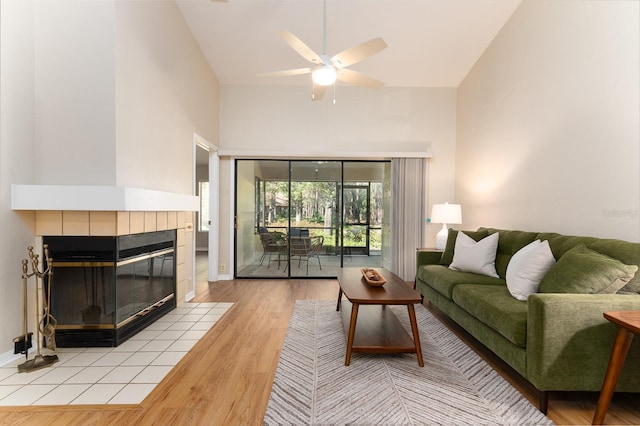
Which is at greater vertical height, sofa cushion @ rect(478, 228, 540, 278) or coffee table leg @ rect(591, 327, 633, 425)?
sofa cushion @ rect(478, 228, 540, 278)

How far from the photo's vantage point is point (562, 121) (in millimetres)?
2693

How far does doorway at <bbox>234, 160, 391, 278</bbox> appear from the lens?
489 centimetres

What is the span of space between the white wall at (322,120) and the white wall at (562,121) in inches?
40.8

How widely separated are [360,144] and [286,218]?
5.72ft

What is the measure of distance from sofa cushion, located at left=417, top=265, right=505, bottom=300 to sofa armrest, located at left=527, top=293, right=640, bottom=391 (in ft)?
3.57

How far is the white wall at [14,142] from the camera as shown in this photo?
2068 mm

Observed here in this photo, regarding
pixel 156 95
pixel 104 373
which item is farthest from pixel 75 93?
pixel 104 373

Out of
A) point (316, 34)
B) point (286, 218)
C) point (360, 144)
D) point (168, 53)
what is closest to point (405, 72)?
point (360, 144)

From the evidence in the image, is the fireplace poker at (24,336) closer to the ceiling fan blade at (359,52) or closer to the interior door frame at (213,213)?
the interior door frame at (213,213)

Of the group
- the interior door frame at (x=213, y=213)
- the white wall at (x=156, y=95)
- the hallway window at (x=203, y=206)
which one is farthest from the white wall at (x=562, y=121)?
the hallway window at (x=203, y=206)

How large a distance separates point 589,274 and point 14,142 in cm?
401

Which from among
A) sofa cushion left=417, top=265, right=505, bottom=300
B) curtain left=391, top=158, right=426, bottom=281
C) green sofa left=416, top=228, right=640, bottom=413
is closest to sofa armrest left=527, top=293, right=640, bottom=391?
green sofa left=416, top=228, right=640, bottom=413

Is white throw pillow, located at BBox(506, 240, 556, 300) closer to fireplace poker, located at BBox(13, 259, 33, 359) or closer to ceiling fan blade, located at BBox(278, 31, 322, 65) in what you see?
ceiling fan blade, located at BBox(278, 31, 322, 65)

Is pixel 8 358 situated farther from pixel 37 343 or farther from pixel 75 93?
pixel 75 93
